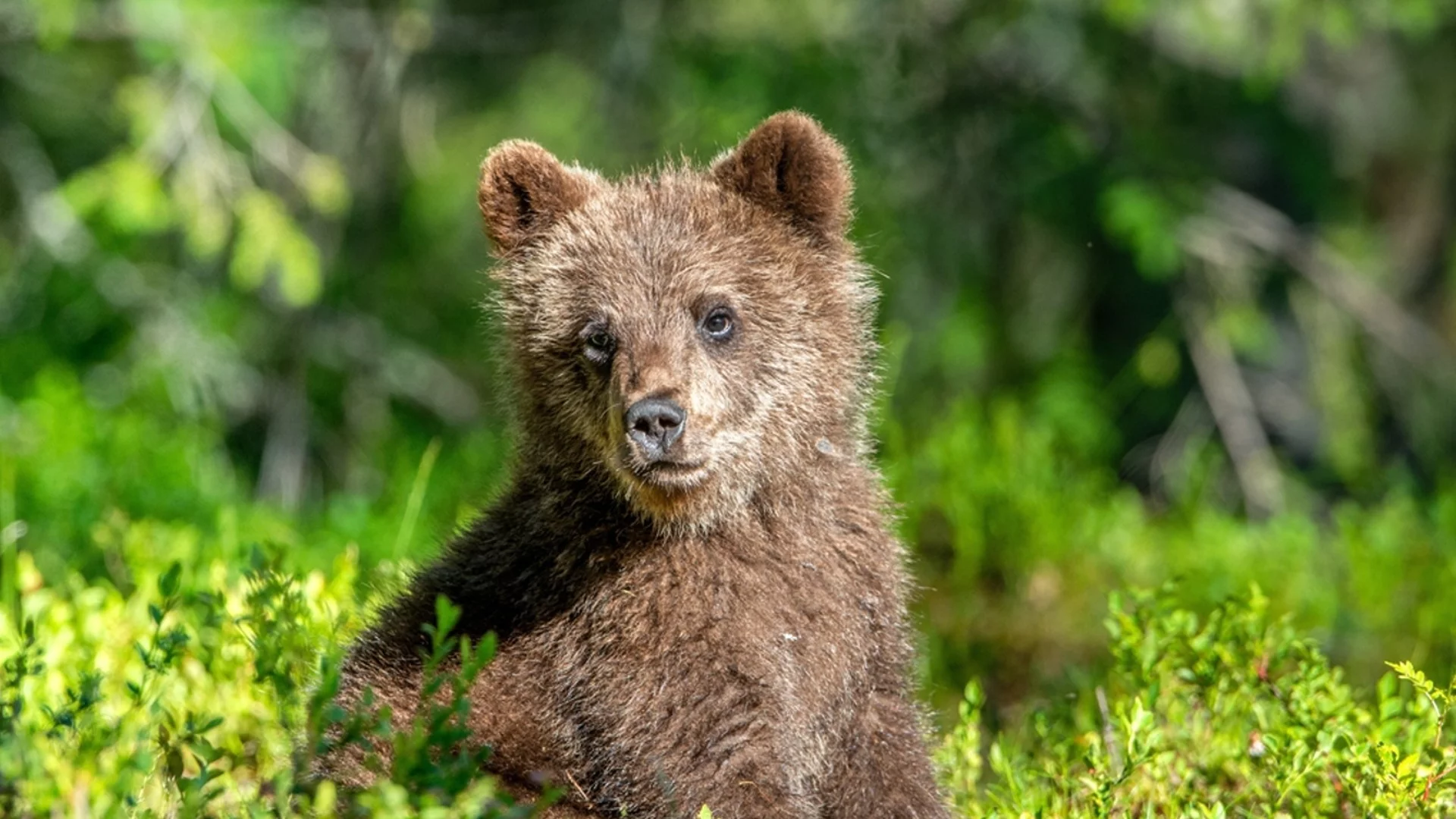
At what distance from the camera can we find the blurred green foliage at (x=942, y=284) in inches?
308

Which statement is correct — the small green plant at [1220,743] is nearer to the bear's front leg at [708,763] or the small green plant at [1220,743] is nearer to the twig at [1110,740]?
the twig at [1110,740]

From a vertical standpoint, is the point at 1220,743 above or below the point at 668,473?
below

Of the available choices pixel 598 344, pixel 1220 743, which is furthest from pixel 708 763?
pixel 1220 743

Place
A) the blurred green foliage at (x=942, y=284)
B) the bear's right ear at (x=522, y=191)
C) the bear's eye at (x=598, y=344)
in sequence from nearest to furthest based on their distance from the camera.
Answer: the bear's eye at (x=598, y=344), the bear's right ear at (x=522, y=191), the blurred green foliage at (x=942, y=284)

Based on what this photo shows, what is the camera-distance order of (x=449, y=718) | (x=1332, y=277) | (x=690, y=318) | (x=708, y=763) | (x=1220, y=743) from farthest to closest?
(x=1332, y=277) < (x=1220, y=743) < (x=690, y=318) < (x=708, y=763) < (x=449, y=718)

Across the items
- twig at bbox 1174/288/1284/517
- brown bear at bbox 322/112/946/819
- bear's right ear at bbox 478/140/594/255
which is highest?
bear's right ear at bbox 478/140/594/255

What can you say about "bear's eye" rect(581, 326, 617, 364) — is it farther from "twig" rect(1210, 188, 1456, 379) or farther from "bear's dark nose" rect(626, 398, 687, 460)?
"twig" rect(1210, 188, 1456, 379)

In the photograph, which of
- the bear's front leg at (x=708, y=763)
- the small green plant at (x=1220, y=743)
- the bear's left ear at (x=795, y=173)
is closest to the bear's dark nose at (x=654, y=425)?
the bear's front leg at (x=708, y=763)

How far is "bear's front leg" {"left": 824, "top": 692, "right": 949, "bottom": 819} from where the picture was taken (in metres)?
4.55

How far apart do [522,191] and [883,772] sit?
2.06 meters

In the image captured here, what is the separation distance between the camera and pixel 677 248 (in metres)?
4.89

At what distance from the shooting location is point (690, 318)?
481 centimetres

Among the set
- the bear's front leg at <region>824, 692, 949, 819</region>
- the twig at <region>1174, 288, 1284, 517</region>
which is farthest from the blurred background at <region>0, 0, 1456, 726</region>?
the bear's front leg at <region>824, 692, 949, 819</region>

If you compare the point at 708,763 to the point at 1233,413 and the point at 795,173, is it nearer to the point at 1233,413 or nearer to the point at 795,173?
the point at 795,173
